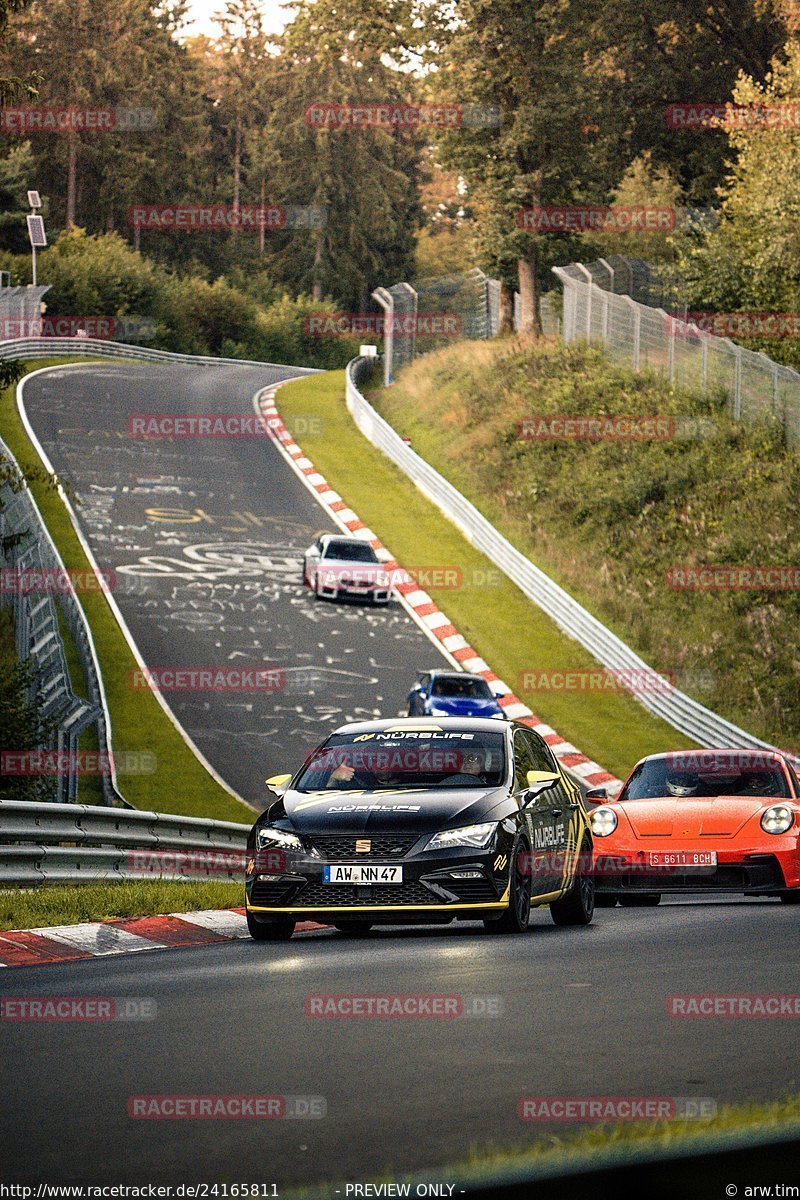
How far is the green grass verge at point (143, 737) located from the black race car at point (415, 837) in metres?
11.7

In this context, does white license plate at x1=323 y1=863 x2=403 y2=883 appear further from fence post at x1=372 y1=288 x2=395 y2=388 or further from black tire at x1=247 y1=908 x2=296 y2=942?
fence post at x1=372 y1=288 x2=395 y2=388

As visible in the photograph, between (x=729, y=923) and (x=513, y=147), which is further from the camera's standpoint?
(x=513, y=147)

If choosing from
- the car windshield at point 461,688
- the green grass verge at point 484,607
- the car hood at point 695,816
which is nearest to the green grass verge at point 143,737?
the car windshield at point 461,688

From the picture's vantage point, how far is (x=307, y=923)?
13531mm

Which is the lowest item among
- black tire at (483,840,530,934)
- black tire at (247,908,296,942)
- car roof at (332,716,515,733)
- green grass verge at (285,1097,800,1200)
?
black tire at (247,908,296,942)

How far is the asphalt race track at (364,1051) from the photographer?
16.6 ft

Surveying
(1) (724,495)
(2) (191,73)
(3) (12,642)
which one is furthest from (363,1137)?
(2) (191,73)

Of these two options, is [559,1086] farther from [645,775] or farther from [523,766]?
[645,775]

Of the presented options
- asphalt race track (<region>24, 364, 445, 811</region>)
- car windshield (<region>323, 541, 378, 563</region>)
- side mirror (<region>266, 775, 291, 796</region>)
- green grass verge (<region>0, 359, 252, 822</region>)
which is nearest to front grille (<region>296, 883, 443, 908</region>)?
side mirror (<region>266, 775, 291, 796</region>)

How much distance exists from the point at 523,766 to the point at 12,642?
19209 millimetres

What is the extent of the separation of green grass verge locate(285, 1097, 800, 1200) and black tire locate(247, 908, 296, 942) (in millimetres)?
6779

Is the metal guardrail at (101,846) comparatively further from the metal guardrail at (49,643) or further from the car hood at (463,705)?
the car hood at (463,705)

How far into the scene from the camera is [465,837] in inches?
451

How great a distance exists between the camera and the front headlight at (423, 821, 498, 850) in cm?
1140
